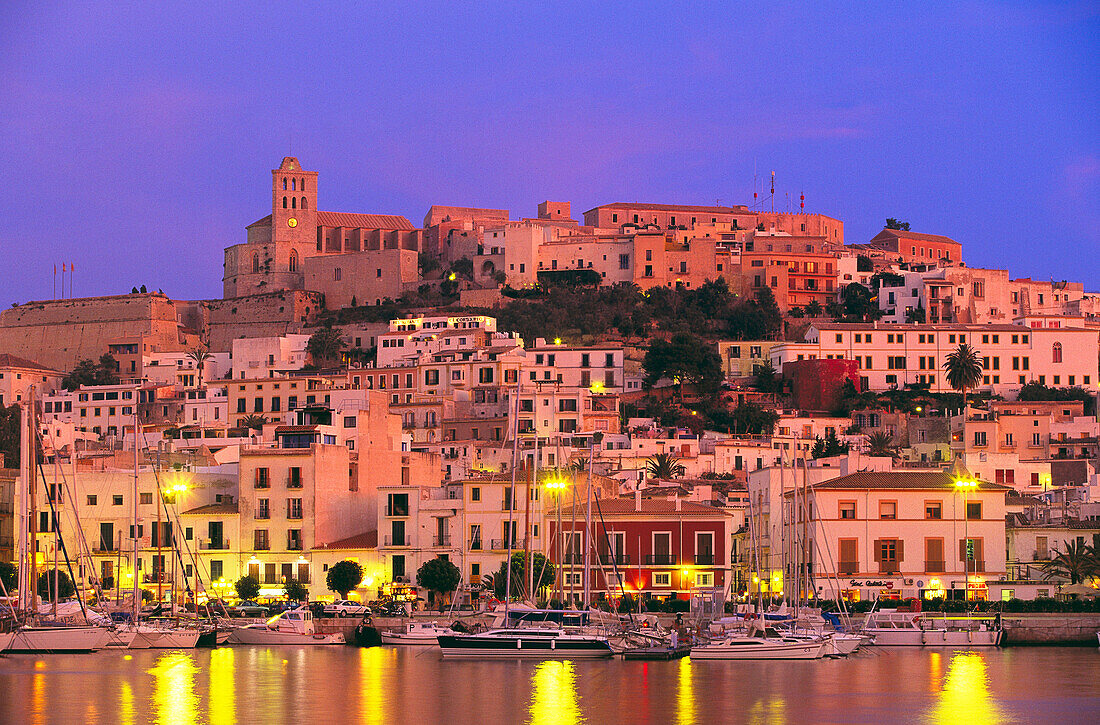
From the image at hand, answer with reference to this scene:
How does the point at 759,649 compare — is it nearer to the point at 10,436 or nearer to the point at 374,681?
the point at 374,681

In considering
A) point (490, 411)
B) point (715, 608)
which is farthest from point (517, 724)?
point (490, 411)

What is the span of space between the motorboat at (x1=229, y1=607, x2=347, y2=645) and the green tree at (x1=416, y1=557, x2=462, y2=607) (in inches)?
210

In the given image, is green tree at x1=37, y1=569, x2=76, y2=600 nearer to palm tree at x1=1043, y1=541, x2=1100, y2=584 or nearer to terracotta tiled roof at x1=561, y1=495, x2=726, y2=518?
terracotta tiled roof at x1=561, y1=495, x2=726, y2=518

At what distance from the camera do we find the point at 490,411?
351ft

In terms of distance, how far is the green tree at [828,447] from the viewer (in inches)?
3812

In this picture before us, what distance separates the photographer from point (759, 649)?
5159 cm

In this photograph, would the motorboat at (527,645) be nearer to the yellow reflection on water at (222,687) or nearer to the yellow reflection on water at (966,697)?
the yellow reflection on water at (222,687)

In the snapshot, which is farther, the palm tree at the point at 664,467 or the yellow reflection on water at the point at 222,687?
the palm tree at the point at 664,467

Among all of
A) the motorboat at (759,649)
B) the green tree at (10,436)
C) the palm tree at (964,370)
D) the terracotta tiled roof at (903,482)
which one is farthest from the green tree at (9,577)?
the palm tree at (964,370)

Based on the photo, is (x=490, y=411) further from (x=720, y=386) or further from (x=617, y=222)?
(x=617, y=222)

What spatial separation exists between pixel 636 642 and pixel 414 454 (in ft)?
86.7

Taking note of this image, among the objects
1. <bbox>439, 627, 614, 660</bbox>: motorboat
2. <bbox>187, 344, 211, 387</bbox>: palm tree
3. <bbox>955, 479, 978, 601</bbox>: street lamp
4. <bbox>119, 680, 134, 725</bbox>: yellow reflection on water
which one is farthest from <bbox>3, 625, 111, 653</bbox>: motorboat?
<bbox>187, 344, 211, 387</bbox>: palm tree

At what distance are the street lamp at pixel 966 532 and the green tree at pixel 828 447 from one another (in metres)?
31.2

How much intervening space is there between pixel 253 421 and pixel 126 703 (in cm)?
7168
